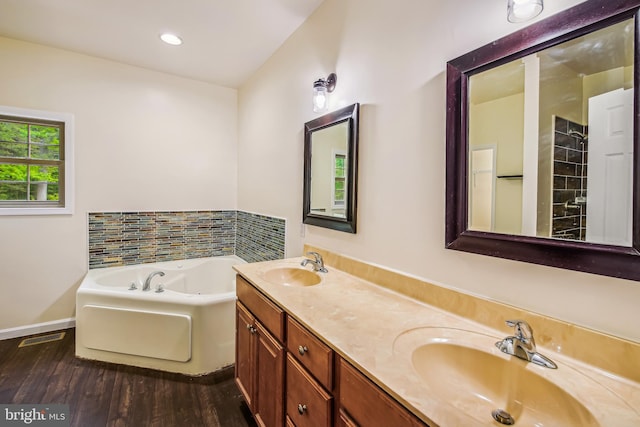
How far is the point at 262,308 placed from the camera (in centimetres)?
150

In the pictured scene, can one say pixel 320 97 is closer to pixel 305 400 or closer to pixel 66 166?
pixel 305 400

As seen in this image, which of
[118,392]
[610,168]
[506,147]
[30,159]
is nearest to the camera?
[610,168]

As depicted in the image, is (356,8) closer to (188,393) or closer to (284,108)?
(284,108)

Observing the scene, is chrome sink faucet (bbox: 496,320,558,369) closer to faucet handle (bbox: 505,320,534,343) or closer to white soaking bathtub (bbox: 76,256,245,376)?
faucet handle (bbox: 505,320,534,343)

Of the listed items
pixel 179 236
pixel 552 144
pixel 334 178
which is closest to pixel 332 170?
pixel 334 178

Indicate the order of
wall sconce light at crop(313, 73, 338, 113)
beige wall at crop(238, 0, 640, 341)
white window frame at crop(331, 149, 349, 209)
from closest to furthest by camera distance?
beige wall at crop(238, 0, 640, 341) < white window frame at crop(331, 149, 349, 209) < wall sconce light at crop(313, 73, 338, 113)

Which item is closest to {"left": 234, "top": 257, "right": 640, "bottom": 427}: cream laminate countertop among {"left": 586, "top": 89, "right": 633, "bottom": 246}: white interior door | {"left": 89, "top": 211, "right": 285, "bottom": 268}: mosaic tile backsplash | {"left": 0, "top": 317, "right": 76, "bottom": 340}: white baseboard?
{"left": 586, "top": 89, "right": 633, "bottom": 246}: white interior door

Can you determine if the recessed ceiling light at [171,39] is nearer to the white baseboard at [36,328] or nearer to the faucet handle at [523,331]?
the white baseboard at [36,328]

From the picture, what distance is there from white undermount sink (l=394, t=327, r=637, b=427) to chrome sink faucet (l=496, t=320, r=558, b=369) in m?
0.02

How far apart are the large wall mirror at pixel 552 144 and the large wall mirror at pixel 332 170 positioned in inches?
24.3

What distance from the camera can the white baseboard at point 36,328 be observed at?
268 centimetres

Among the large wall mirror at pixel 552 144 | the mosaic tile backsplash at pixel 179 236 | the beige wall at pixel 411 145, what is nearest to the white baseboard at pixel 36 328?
the mosaic tile backsplash at pixel 179 236

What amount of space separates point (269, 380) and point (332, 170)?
122 centimetres

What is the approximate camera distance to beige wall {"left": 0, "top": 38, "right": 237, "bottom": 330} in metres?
2.67
